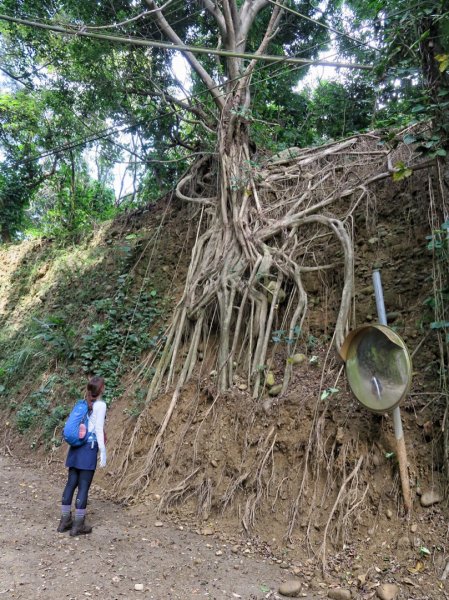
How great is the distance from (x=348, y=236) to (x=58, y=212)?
864cm

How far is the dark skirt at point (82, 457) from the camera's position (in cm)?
408

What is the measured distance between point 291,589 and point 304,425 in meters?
1.45

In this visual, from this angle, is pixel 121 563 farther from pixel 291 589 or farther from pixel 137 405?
pixel 137 405

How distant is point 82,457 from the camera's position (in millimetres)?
4086

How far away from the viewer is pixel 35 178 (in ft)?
39.9

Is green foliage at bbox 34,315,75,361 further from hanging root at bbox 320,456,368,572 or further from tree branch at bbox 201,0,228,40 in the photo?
tree branch at bbox 201,0,228,40

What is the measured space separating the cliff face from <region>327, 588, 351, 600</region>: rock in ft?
0.47

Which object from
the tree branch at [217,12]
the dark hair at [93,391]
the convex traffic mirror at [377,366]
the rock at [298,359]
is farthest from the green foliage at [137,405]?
the tree branch at [217,12]

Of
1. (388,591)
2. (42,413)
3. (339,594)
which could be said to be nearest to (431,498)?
(388,591)

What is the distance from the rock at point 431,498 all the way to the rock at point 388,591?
68cm

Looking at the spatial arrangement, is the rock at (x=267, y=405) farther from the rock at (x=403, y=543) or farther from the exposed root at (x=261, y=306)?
the rock at (x=403, y=543)

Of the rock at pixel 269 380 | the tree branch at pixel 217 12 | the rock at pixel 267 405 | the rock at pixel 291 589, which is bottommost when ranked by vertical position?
A: the rock at pixel 291 589

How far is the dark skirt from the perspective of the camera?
13.4 ft

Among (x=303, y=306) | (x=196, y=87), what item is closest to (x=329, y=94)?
(x=196, y=87)
